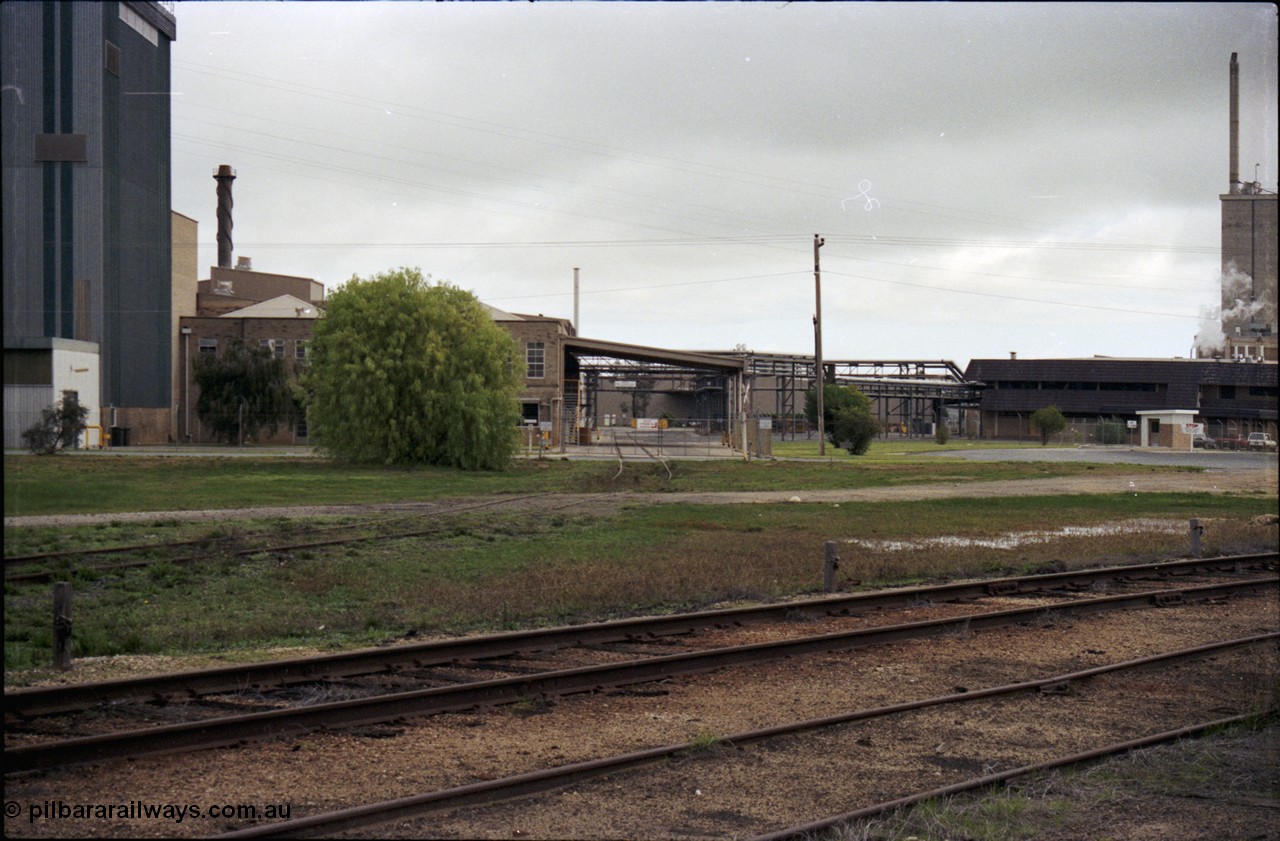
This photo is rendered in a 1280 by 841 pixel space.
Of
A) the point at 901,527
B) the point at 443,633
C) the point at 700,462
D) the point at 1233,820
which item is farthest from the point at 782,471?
the point at 1233,820

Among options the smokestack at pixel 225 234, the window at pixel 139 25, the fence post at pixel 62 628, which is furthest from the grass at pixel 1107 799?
the smokestack at pixel 225 234

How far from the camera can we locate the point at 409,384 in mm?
43406

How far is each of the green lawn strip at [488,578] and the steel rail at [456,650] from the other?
1.29m

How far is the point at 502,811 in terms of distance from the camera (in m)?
6.45

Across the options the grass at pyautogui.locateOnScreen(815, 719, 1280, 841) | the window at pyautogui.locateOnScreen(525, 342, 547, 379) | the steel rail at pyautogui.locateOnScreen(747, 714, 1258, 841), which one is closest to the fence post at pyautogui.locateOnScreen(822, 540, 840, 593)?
the steel rail at pyautogui.locateOnScreen(747, 714, 1258, 841)

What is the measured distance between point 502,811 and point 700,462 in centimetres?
4265

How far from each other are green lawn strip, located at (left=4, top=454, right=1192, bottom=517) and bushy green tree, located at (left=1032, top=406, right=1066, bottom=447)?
30.4m

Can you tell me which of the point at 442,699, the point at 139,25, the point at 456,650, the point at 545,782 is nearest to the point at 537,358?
the point at 456,650

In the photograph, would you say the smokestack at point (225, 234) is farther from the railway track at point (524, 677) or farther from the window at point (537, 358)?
the railway track at point (524, 677)

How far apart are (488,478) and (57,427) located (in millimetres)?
30360

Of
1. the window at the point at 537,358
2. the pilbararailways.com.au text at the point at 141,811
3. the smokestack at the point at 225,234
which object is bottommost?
the pilbararailways.com.au text at the point at 141,811

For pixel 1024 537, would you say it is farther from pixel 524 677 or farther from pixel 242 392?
pixel 242 392

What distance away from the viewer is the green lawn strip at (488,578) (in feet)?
39.4

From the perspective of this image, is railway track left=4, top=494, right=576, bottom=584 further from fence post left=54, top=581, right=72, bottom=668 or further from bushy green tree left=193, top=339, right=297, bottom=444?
bushy green tree left=193, top=339, right=297, bottom=444
